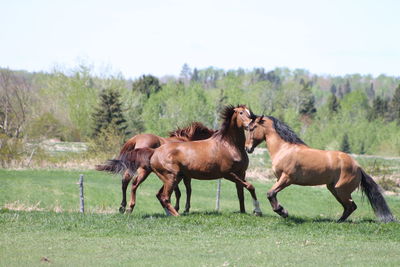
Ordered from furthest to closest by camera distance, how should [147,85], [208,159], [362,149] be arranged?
[147,85] < [362,149] < [208,159]

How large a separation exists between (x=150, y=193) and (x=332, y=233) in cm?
1630

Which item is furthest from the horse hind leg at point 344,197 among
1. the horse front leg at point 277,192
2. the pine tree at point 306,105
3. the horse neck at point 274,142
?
the pine tree at point 306,105

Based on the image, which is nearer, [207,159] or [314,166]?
[314,166]

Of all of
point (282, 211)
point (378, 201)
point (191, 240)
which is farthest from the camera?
point (378, 201)

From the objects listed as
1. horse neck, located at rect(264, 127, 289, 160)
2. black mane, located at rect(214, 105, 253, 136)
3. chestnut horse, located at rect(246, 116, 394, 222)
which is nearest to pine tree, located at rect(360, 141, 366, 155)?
chestnut horse, located at rect(246, 116, 394, 222)

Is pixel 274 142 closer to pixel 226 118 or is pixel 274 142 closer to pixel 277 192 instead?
pixel 277 192

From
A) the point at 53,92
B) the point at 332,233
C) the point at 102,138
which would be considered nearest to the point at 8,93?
the point at 102,138

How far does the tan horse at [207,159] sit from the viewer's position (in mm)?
13188

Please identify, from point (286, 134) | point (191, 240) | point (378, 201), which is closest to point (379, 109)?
point (378, 201)

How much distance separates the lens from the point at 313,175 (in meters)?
12.5

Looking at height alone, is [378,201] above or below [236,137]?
below

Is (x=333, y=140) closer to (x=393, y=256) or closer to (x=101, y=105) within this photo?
(x=101, y=105)

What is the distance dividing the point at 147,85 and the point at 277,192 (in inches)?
2941

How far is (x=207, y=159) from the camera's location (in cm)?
1321
